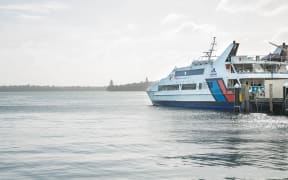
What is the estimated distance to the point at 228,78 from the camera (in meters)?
59.2

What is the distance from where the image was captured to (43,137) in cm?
3169

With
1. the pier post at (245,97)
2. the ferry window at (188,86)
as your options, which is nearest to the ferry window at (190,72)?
the ferry window at (188,86)

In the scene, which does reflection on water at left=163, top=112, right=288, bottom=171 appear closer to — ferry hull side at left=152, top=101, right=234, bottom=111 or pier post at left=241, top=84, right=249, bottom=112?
pier post at left=241, top=84, right=249, bottom=112

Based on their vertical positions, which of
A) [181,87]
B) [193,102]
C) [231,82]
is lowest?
[193,102]

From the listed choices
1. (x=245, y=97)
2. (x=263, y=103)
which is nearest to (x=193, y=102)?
A: (x=245, y=97)

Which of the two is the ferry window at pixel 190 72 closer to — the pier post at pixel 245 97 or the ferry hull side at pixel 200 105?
the ferry hull side at pixel 200 105

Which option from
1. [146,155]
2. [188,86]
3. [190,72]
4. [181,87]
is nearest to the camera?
[146,155]

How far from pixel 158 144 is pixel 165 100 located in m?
47.9

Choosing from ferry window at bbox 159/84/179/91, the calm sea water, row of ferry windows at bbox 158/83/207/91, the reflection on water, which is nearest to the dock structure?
row of ferry windows at bbox 158/83/207/91

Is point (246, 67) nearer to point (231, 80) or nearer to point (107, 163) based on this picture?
point (231, 80)

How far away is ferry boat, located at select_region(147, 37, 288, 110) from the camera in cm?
5828

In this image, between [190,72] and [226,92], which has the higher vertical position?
[190,72]

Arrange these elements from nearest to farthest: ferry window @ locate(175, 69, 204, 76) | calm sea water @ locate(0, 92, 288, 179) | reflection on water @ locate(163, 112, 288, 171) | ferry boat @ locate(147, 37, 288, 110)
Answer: calm sea water @ locate(0, 92, 288, 179)
reflection on water @ locate(163, 112, 288, 171)
ferry boat @ locate(147, 37, 288, 110)
ferry window @ locate(175, 69, 204, 76)

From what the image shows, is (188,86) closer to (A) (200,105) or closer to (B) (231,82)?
(A) (200,105)
